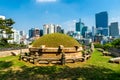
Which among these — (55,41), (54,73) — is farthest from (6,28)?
(54,73)

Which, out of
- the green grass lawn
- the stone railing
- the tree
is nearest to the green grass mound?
the stone railing

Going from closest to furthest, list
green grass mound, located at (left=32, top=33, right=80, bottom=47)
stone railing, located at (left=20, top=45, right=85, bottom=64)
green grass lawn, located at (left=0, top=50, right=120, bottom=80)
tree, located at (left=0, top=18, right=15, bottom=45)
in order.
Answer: green grass lawn, located at (left=0, top=50, right=120, bottom=80), stone railing, located at (left=20, top=45, right=85, bottom=64), green grass mound, located at (left=32, top=33, right=80, bottom=47), tree, located at (left=0, top=18, right=15, bottom=45)

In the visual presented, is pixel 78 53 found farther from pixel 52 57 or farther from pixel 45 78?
pixel 45 78

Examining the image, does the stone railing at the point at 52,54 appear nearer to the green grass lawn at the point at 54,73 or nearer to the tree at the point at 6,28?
the green grass lawn at the point at 54,73

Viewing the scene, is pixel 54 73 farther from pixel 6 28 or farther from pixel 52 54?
pixel 6 28

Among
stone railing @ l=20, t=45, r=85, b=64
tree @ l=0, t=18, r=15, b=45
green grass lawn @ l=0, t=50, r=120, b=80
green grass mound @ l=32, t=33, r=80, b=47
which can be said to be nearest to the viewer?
green grass lawn @ l=0, t=50, r=120, b=80

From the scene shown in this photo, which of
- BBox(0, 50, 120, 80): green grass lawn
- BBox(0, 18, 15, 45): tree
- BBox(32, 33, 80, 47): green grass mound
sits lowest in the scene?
BBox(0, 50, 120, 80): green grass lawn

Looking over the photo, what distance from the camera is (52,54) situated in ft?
84.8

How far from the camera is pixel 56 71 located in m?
20.4

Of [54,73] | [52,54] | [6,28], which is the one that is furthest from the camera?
[6,28]

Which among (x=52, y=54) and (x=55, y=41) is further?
(x=55, y=41)

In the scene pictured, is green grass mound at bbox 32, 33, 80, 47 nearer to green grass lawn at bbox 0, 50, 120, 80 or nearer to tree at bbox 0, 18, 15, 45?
green grass lawn at bbox 0, 50, 120, 80

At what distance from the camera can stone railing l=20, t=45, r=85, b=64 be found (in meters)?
24.0

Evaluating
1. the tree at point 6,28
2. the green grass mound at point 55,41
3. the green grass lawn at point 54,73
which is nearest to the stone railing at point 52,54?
the green grass mound at point 55,41
